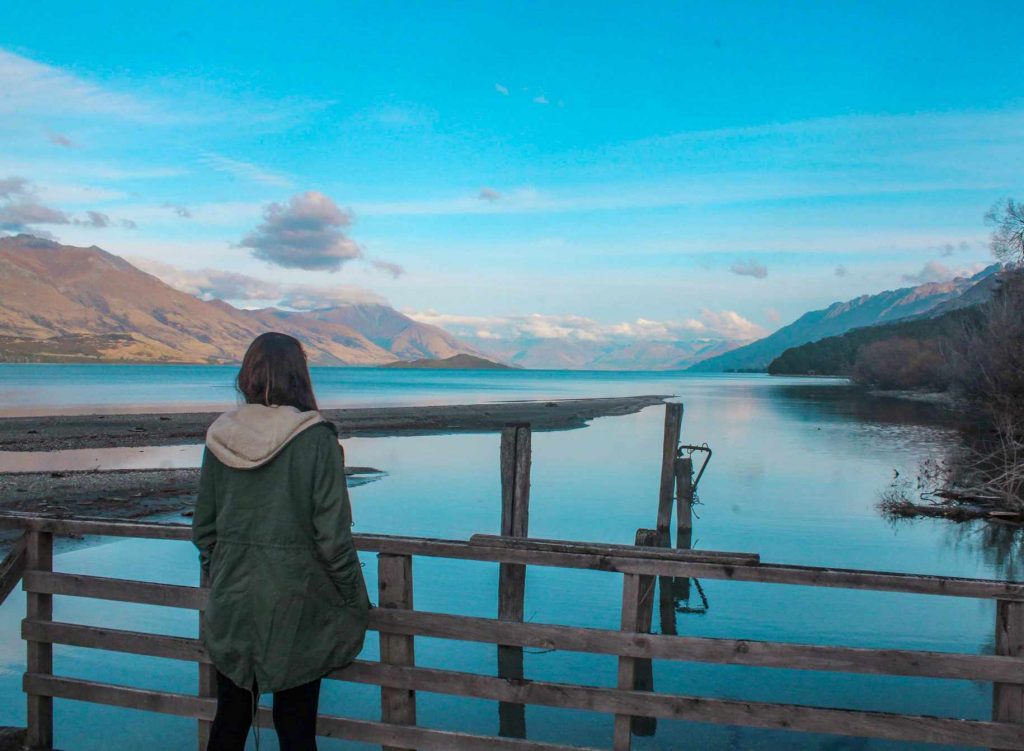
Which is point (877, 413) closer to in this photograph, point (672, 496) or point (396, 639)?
point (672, 496)

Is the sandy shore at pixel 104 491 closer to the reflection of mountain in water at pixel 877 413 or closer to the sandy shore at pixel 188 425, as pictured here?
the sandy shore at pixel 188 425

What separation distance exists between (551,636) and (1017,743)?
2553 mm

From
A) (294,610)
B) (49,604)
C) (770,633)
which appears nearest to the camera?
(294,610)

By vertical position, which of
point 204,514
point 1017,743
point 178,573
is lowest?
point 178,573

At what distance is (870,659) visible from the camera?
4566 millimetres

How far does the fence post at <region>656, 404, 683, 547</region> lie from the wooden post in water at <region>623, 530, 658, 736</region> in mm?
5665

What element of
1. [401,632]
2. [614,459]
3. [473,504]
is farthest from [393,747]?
[614,459]

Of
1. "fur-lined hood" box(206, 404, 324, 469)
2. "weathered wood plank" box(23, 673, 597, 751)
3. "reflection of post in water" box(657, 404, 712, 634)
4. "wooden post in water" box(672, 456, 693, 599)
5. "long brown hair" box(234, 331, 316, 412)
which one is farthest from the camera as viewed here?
"wooden post in water" box(672, 456, 693, 599)

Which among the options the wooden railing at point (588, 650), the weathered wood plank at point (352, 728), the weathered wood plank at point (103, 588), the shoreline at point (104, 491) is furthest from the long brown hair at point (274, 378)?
the shoreline at point (104, 491)

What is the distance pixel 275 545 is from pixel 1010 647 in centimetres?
386

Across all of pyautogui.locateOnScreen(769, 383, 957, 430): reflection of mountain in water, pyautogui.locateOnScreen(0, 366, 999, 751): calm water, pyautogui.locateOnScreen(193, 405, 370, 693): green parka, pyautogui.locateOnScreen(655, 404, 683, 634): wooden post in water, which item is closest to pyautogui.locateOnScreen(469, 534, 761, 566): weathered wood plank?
pyautogui.locateOnScreen(193, 405, 370, 693): green parka

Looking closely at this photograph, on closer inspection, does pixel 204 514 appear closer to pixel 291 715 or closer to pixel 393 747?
pixel 291 715

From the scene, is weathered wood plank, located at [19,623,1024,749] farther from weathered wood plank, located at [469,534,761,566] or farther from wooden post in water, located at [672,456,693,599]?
wooden post in water, located at [672,456,693,599]

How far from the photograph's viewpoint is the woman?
400 centimetres
